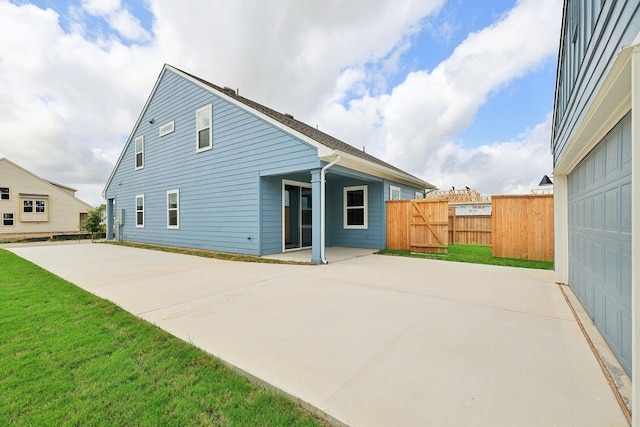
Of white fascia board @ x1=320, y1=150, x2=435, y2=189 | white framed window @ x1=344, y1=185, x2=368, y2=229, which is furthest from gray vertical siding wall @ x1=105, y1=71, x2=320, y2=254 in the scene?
white framed window @ x1=344, y1=185, x2=368, y2=229

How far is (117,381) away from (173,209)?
10.0 meters

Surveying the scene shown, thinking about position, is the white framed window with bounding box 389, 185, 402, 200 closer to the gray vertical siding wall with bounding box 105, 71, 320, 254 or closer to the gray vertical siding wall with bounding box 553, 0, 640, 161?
the gray vertical siding wall with bounding box 105, 71, 320, 254

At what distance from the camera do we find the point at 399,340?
8.38ft

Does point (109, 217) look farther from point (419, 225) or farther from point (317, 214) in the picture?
point (419, 225)

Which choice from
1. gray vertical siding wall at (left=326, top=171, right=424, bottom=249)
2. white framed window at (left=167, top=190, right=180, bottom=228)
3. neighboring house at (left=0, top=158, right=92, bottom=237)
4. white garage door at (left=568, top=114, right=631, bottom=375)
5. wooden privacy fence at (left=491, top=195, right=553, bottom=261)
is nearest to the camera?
white garage door at (left=568, top=114, right=631, bottom=375)

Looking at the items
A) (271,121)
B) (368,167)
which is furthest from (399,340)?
(271,121)

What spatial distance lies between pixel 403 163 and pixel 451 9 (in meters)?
14.0

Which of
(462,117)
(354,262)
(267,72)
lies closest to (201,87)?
(267,72)

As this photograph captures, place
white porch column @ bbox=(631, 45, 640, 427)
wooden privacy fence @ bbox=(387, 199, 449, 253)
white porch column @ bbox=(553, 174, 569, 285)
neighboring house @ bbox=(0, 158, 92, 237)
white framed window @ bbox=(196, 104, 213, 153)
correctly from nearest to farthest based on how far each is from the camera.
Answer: white porch column @ bbox=(631, 45, 640, 427), white porch column @ bbox=(553, 174, 569, 285), wooden privacy fence @ bbox=(387, 199, 449, 253), white framed window @ bbox=(196, 104, 213, 153), neighboring house @ bbox=(0, 158, 92, 237)

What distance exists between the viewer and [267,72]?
Answer: 36.1ft

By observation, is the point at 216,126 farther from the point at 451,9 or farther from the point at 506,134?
the point at 506,134

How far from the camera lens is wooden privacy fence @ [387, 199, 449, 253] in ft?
27.7

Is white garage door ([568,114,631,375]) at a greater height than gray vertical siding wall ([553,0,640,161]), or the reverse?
gray vertical siding wall ([553,0,640,161])

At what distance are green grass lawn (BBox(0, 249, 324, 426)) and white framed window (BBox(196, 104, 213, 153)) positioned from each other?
7268mm
